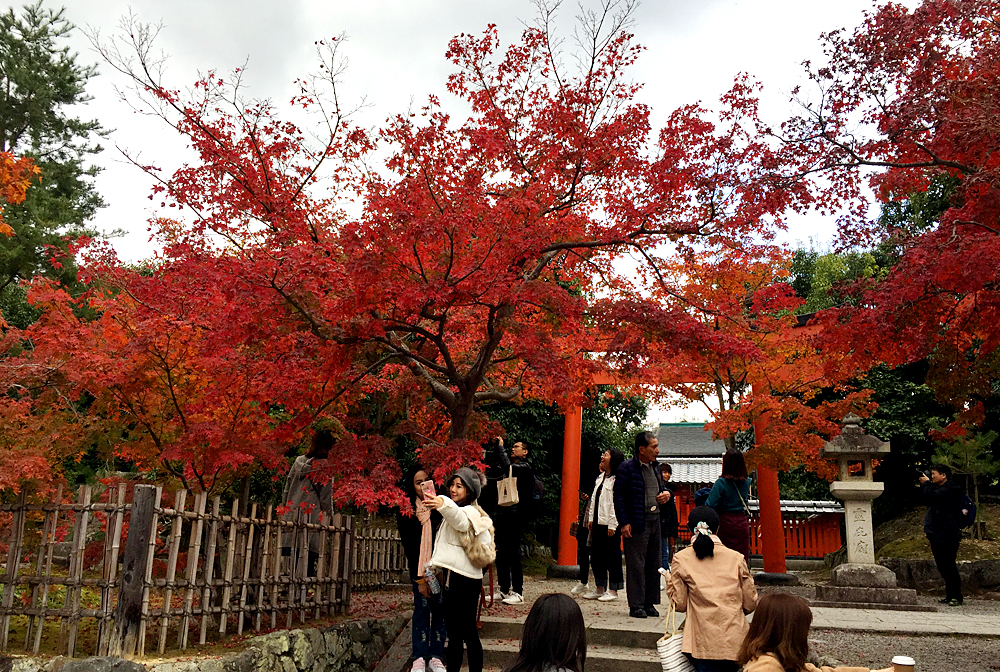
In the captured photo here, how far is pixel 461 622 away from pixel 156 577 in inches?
96.2

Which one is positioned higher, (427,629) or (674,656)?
(674,656)

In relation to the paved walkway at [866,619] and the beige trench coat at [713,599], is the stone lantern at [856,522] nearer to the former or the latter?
the paved walkway at [866,619]

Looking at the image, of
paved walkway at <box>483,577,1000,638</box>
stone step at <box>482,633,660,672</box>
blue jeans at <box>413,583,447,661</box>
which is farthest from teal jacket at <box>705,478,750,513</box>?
blue jeans at <box>413,583,447,661</box>

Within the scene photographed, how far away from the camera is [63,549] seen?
36.2 feet

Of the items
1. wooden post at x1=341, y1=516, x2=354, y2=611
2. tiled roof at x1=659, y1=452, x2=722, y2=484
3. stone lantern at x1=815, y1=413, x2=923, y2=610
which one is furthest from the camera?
tiled roof at x1=659, y1=452, x2=722, y2=484

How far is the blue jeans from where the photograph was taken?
5.49 meters

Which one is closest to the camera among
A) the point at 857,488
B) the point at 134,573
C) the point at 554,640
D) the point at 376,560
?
the point at 554,640

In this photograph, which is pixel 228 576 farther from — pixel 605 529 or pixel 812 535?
pixel 812 535

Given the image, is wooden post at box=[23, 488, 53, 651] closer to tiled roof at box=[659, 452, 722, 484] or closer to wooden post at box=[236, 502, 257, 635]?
wooden post at box=[236, 502, 257, 635]

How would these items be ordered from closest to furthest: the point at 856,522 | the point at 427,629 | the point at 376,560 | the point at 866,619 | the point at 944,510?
the point at 427,629, the point at 866,619, the point at 944,510, the point at 376,560, the point at 856,522

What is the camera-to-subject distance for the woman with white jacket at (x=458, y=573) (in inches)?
190

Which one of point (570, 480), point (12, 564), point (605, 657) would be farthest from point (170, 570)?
point (570, 480)

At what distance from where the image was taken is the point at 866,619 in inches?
334

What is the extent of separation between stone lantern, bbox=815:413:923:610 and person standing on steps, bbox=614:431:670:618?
4570 millimetres
